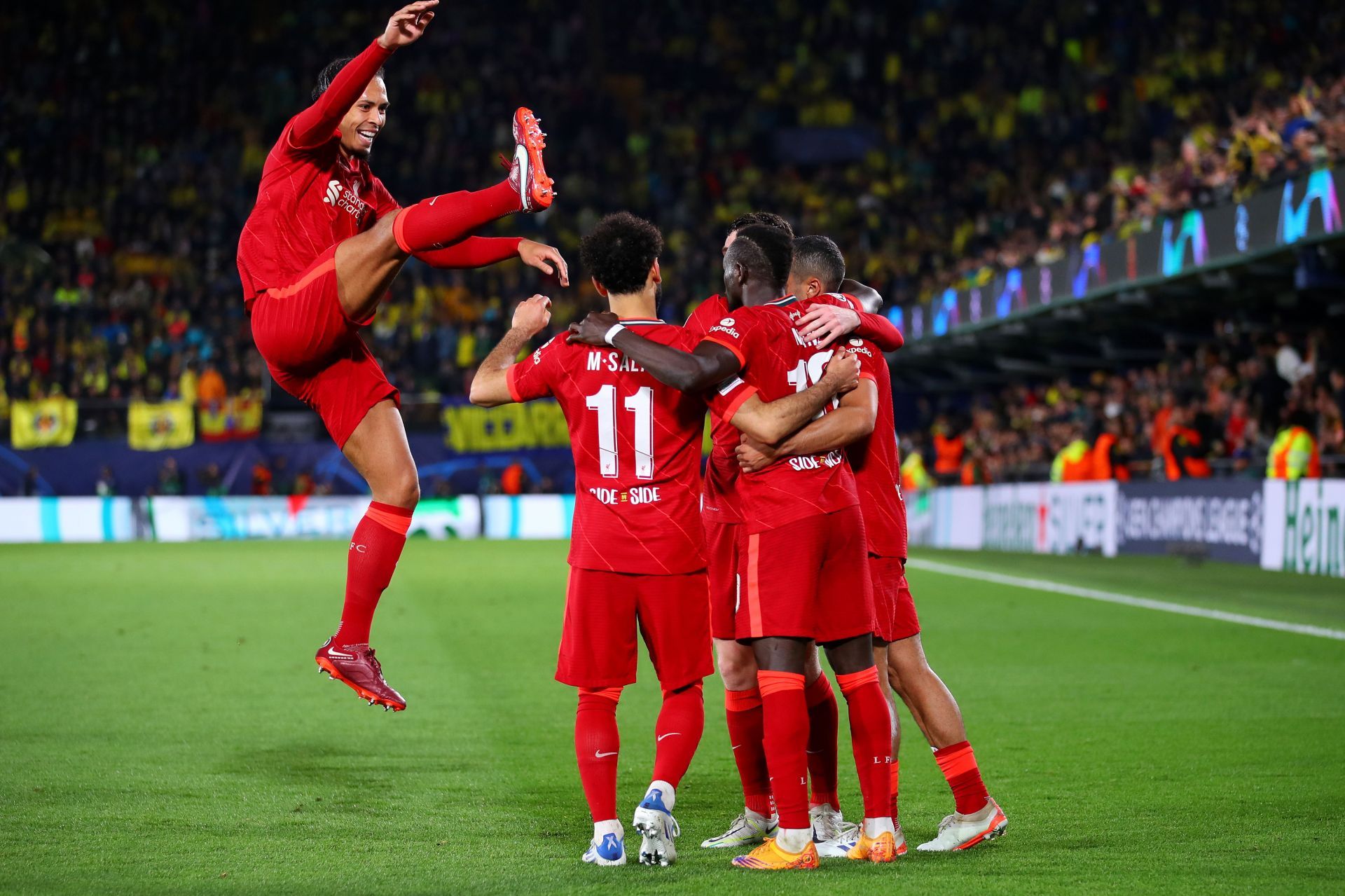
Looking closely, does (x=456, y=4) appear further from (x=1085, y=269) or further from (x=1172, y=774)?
(x=1172, y=774)

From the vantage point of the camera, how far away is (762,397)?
5141mm

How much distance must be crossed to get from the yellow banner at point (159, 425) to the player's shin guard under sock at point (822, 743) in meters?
26.7

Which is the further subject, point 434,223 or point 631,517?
point 434,223

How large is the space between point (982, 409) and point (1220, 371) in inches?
394

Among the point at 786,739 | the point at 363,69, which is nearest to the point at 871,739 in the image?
the point at 786,739

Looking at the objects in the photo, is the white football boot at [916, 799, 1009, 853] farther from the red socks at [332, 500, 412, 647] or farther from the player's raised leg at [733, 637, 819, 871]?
the red socks at [332, 500, 412, 647]

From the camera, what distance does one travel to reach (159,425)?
30312 mm

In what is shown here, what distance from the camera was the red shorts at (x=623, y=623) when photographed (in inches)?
201

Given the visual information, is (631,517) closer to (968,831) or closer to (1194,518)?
(968,831)

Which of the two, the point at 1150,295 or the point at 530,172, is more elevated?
the point at 1150,295

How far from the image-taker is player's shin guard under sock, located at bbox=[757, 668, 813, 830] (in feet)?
16.1

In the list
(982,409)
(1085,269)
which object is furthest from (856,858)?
(982,409)

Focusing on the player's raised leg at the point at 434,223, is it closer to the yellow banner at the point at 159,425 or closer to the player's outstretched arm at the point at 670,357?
the player's outstretched arm at the point at 670,357

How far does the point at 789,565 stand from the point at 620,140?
121ft
